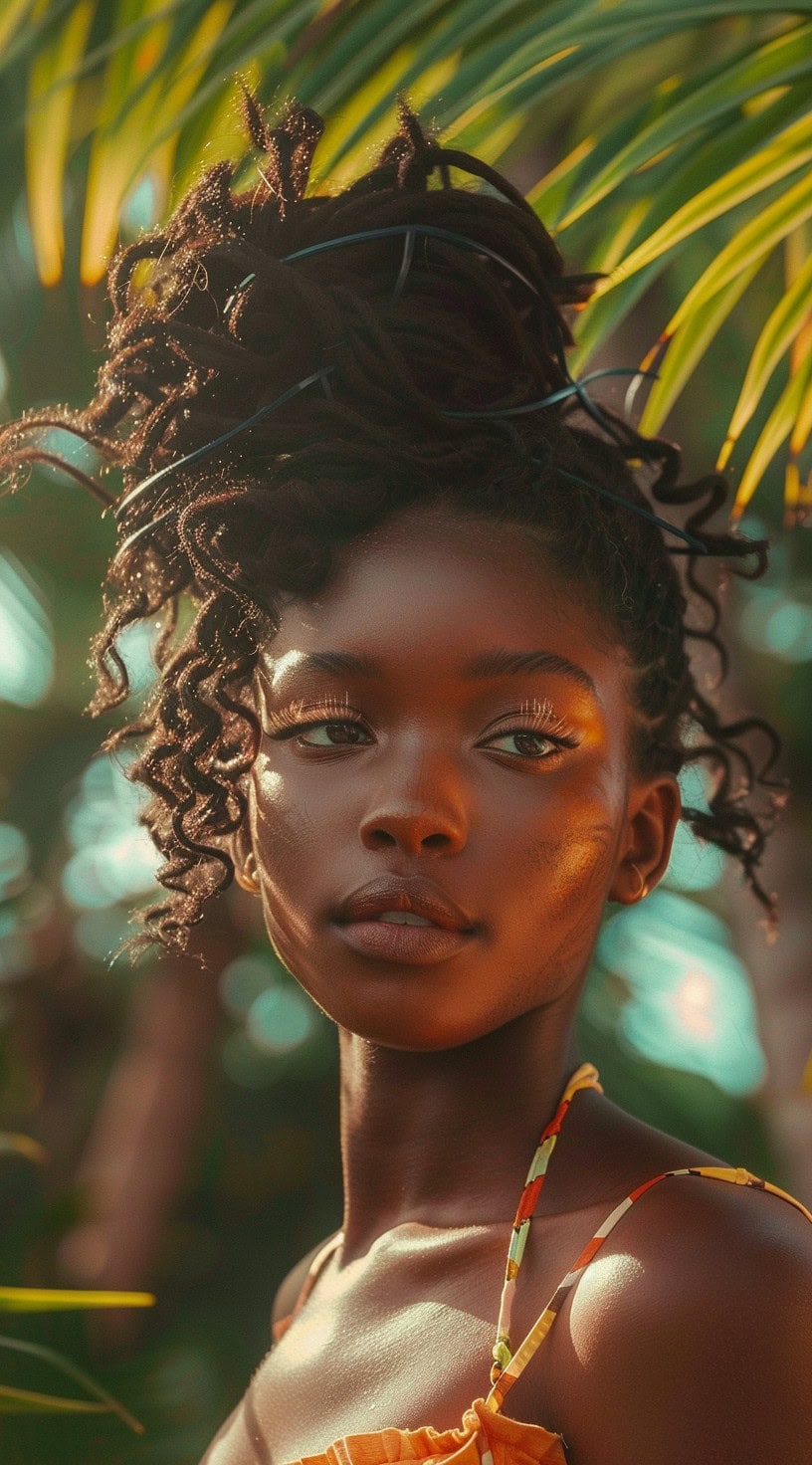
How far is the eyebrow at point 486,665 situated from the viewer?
139 centimetres

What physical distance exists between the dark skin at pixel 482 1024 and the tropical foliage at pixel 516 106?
Result: 1.38 ft

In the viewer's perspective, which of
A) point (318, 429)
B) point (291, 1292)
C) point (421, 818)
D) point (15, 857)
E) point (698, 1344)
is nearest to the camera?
point (698, 1344)

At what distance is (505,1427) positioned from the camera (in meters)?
1.25

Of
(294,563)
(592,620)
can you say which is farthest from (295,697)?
(592,620)

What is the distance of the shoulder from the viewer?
1.21 meters

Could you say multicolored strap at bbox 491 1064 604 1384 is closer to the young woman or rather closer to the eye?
the young woman

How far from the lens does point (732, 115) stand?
1.70m

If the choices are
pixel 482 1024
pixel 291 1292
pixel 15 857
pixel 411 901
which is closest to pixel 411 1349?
pixel 482 1024

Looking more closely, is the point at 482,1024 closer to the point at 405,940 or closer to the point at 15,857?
the point at 405,940

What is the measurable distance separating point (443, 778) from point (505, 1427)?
0.49 metres

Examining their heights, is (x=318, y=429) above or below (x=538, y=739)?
above

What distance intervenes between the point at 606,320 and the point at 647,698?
1.26ft

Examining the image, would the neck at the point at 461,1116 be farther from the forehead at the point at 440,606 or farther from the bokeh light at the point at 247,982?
the bokeh light at the point at 247,982

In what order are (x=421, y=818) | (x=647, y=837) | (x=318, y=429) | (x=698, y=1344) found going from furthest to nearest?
1. (x=647, y=837)
2. (x=318, y=429)
3. (x=421, y=818)
4. (x=698, y=1344)
